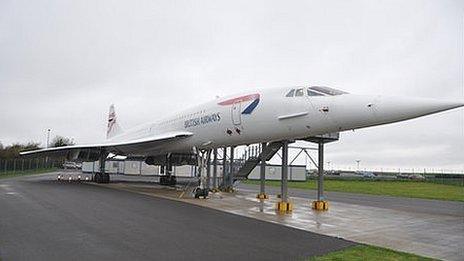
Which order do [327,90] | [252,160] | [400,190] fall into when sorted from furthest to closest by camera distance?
[400,190]
[252,160]
[327,90]

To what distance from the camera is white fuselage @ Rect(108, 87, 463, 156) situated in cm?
1010

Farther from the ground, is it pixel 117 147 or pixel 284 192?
A: pixel 117 147

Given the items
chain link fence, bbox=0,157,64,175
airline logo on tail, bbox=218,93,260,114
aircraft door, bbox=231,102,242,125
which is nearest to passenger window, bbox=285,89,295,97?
airline logo on tail, bbox=218,93,260,114

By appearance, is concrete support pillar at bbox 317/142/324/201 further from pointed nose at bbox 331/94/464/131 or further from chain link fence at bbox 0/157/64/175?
chain link fence at bbox 0/157/64/175

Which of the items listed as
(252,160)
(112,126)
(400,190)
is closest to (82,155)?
(112,126)

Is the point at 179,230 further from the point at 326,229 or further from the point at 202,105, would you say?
the point at 202,105

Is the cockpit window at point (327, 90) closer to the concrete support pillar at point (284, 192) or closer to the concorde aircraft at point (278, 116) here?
the concorde aircraft at point (278, 116)

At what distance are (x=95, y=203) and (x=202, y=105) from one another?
20.7 ft

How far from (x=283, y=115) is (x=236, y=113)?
8.05 ft

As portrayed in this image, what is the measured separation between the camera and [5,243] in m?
6.94

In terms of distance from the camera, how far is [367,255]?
702 centimetres

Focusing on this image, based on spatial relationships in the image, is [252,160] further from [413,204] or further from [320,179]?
[413,204]

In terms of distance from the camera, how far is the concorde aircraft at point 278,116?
33.6 ft

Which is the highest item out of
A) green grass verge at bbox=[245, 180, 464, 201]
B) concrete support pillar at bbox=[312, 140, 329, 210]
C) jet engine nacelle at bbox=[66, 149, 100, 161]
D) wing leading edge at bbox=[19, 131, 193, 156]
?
wing leading edge at bbox=[19, 131, 193, 156]
